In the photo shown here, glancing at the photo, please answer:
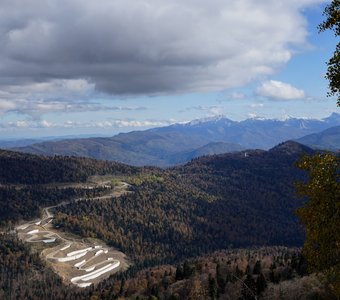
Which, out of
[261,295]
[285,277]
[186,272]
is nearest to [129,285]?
[186,272]

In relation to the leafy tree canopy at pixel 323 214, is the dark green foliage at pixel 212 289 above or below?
below

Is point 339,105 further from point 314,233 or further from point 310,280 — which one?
point 310,280

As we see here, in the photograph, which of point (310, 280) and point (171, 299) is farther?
point (171, 299)

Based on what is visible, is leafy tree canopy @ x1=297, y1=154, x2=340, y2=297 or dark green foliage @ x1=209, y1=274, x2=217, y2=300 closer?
leafy tree canopy @ x1=297, y1=154, x2=340, y2=297

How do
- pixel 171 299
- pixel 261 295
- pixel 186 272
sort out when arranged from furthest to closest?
pixel 186 272
pixel 171 299
pixel 261 295

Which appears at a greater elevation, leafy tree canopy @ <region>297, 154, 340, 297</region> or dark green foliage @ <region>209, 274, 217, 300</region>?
leafy tree canopy @ <region>297, 154, 340, 297</region>

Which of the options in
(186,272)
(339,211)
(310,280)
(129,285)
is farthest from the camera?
(129,285)

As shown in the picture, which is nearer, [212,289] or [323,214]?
[323,214]

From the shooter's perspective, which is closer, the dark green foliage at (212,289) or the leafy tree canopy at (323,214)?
the leafy tree canopy at (323,214)

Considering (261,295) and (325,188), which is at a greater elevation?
(325,188)

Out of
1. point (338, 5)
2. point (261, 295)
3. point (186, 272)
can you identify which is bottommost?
point (186, 272)

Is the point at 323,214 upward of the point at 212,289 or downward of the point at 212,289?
upward
